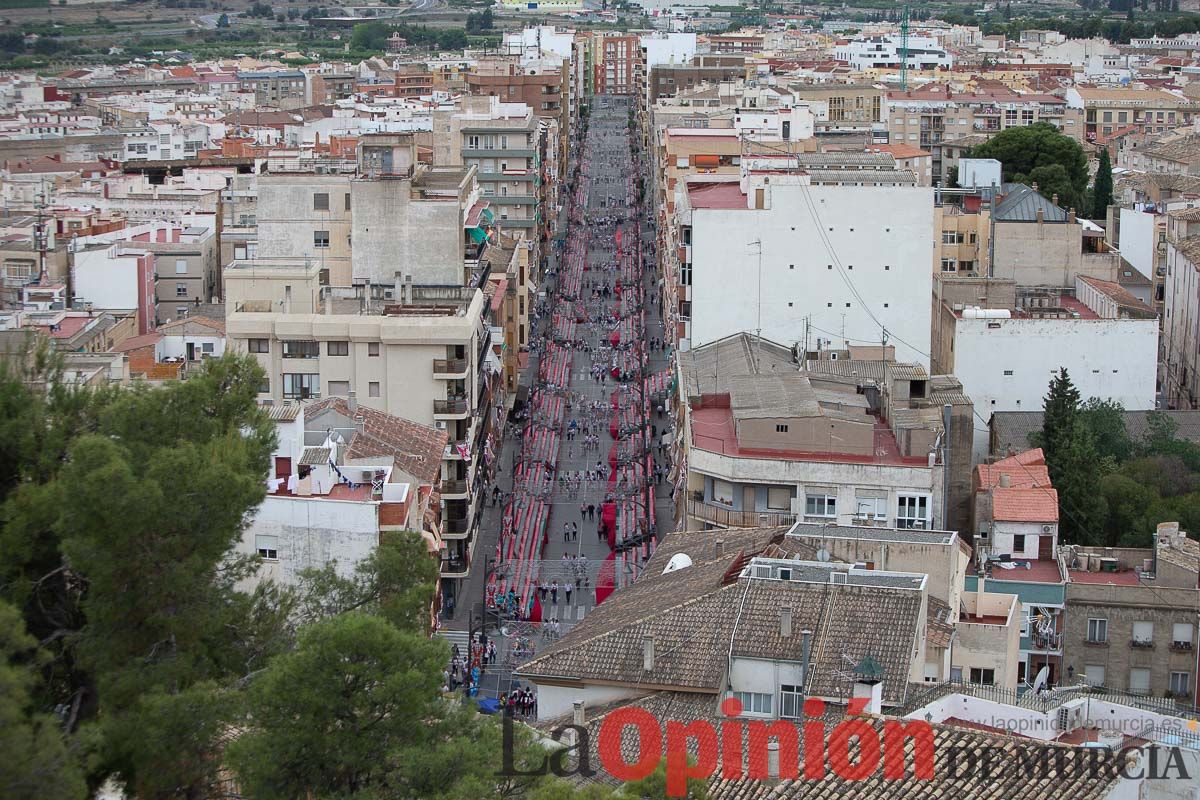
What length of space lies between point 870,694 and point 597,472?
31545 mm

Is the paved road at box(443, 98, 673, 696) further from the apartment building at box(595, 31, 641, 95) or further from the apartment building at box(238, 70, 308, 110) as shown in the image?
the apartment building at box(595, 31, 641, 95)

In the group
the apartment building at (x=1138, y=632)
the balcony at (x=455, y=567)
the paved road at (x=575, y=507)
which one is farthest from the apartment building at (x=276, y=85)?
the apartment building at (x=1138, y=632)

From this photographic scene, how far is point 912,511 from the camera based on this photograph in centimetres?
3734

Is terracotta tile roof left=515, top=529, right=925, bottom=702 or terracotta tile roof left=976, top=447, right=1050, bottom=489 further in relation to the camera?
terracotta tile roof left=976, top=447, right=1050, bottom=489

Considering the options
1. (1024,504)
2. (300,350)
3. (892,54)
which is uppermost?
(892,54)

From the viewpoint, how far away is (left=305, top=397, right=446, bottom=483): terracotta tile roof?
3734 cm

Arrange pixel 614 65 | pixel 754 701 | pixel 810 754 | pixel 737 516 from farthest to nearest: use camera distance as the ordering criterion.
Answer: pixel 614 65
pixel 737 516
pixel 754 701
pixel 810 754

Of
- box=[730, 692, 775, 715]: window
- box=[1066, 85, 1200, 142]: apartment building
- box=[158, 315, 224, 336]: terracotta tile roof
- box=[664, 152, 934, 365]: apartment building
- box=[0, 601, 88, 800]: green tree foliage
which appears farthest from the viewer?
box=[1066, 85, 1200, 142]: apartment building

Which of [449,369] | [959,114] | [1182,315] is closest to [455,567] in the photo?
[449,369]

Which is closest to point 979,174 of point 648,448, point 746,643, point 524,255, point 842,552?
point 524,255

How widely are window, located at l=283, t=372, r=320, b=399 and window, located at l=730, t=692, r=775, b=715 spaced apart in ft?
63.6

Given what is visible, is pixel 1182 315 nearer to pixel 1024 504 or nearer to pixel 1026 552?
pixel 1024 504

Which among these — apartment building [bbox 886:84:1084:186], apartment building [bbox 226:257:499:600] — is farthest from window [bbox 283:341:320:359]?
apartment building [bbox 886:84:1084:186]

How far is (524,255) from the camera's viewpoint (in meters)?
70.7
